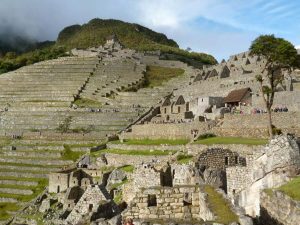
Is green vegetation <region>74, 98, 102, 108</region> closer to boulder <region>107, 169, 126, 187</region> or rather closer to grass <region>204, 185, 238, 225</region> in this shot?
boulder <region>107, 169, 126, 187</region>

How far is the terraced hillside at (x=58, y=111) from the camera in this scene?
141ft

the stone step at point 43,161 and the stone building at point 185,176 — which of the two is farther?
the stone step at point 43,161

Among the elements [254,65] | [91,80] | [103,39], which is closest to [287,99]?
[254,65]

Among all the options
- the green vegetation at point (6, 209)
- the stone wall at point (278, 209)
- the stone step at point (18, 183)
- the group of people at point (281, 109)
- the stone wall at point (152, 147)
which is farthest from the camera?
the stone step at point (18, 183)

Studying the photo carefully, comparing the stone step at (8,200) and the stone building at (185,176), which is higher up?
the stone building at (185,176)

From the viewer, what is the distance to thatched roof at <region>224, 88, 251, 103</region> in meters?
41.0

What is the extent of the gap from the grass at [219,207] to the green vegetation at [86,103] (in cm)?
5550

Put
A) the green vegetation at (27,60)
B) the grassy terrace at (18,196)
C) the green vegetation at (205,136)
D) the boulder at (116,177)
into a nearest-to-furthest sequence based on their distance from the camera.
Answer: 1. the boulder at (116,177)
2. the green vegetation at (205,136)
3. the grassy terrace at (18,196)
4. the green vegetation at (27,60)

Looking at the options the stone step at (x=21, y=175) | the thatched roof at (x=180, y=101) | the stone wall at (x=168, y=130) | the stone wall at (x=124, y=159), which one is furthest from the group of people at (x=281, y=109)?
the stone step at (x=21, y=175)

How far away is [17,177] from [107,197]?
3251 cm

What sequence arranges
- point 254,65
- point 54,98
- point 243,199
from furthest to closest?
point 54,98
point 254,65
point 243,199

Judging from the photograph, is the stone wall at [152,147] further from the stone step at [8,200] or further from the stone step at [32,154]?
the stone step at [8,200]

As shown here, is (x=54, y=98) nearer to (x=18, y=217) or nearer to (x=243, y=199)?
(x=18, y=217)

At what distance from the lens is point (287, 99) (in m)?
34.2
